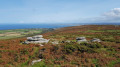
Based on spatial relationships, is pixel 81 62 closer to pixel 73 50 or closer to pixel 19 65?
pixel 73 50

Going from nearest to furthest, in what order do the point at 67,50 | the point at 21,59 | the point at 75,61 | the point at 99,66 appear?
the point at 99,66, the point at 75,61, the point at 21,59, the point at 67,50

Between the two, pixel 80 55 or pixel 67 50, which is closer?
pixel 80 55

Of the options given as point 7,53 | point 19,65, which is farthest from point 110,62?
point 7,53

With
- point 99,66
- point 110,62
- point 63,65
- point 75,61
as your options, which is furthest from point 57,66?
point 110,62

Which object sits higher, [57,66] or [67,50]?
[67,50]

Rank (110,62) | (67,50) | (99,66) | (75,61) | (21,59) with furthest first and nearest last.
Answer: (67,50), (21,59), (75,61), (110,62), (99,66)

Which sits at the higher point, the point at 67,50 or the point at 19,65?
the point at 67,50

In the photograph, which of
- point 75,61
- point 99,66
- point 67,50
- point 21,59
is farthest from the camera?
point 67,50

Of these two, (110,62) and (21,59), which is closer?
(110,62)

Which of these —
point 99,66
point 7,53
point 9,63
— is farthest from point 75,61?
point 7,53
